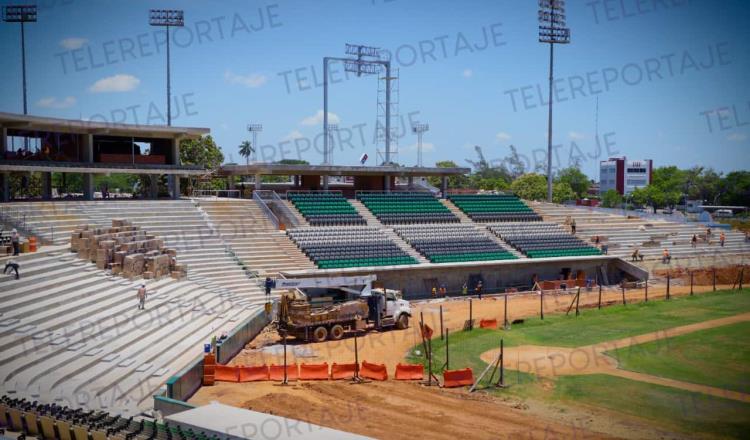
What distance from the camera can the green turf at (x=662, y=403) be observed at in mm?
19281

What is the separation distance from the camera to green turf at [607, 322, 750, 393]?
23.9 metres

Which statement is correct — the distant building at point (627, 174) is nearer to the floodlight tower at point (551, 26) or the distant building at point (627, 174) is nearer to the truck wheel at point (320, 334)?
the floodlight tower at point (551, 26)

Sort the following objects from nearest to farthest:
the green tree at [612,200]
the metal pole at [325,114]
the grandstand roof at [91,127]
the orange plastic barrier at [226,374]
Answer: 1. the orange plastic barrier at [226,374]
2. the grandstand roof at [91,127]
3. the metal pole at [325,114]
4. the green tree at [612,200]

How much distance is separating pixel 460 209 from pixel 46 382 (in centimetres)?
4160

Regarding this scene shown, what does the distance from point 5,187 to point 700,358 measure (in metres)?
37.5

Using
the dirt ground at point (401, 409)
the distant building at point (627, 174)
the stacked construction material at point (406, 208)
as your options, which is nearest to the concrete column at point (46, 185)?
the stacked construction material at point (406, 208)

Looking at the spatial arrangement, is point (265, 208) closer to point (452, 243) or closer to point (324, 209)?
point (324, 209)

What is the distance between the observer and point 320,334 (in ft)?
97.9

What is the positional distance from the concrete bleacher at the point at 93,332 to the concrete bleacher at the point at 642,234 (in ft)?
115

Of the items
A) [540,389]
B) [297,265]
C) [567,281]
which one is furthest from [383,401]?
[567,281]

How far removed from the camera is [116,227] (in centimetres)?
3659

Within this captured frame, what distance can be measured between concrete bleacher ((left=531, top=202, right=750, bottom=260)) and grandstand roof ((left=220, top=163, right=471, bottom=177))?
1064 centimetres

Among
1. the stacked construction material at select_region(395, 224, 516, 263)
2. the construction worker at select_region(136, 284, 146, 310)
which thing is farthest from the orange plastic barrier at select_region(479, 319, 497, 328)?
the construction worker at select_region(136, 284, 146, 310)

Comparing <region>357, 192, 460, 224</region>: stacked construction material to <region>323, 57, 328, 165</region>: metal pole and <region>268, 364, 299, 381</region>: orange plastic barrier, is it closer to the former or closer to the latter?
<region>323, 57, 328, 165</region>: metal pole
